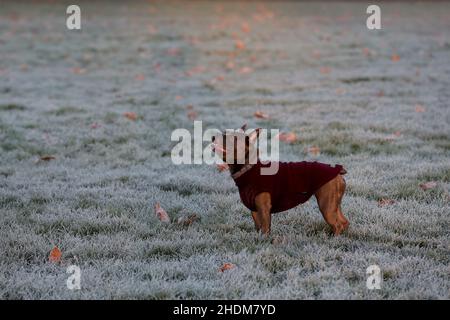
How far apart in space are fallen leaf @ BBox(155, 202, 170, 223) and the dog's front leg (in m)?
0.94

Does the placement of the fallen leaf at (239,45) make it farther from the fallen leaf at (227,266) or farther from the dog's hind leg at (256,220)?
the fallen leaf at (227,266)

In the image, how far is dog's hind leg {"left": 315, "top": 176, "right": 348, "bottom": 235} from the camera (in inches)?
172

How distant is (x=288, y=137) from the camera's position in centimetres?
780

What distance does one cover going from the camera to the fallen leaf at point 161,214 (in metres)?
5.04

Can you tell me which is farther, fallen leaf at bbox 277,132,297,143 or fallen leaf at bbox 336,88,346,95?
fallen leaf at bbox 336,88,346,95

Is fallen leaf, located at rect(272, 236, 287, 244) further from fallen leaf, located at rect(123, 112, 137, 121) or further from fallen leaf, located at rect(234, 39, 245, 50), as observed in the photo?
fallen leaf, located at rect(234, 39, 245, 50)

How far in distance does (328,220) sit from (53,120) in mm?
5747

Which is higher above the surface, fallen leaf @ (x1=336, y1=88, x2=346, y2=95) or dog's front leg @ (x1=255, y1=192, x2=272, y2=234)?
fallen leaf @ (x1=336, y1=88, x2=346, y2=95)

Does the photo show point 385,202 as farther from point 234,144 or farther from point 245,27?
point 245,27

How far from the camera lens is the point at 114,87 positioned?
1166 centimetres

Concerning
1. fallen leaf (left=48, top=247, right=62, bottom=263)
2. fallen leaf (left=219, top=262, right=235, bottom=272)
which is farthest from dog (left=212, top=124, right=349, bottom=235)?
fallen leaf (left=48, top=247, right=62, bottom=263)

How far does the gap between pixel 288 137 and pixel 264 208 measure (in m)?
3.51

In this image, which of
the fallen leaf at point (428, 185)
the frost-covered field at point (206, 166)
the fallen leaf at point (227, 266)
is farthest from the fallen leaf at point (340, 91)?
the fallen leaf at point (227, 266)

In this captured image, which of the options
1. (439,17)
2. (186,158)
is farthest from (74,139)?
(439,17)
